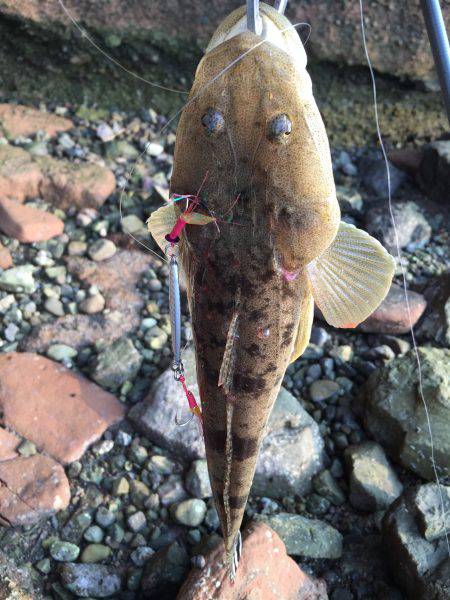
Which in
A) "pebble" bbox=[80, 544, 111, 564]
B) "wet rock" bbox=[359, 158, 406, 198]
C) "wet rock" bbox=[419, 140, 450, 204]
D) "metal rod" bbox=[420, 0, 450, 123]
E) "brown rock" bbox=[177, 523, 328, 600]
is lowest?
"pebble" bbox=[80, 544, 111, 564]

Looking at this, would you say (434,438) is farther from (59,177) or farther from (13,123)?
(13,123)

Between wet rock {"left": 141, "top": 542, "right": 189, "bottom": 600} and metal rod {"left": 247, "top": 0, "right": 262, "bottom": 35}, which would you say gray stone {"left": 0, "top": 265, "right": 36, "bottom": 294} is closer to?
wet rock {"left": 141, "top": 542, "right": 189, "bottom": 600}

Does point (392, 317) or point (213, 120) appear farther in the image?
point (392, 317)

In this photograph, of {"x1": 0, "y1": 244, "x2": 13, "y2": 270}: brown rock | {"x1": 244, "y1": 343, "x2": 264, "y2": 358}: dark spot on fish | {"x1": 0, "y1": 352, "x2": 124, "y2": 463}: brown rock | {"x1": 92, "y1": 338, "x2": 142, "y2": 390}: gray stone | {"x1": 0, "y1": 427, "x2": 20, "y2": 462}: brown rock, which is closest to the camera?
{"x1": 244, "y1": 343, "x2": 264, "y2": 358}: dark spot on fish

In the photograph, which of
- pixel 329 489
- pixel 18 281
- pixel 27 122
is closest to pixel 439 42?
pixel 329 489

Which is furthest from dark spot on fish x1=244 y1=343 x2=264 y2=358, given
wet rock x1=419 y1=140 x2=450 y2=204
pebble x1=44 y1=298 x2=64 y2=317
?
wet rock x1=419 y1=140 x2=450 y2=204

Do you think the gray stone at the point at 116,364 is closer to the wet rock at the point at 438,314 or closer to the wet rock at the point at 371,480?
the wet rock at the point at 371,480

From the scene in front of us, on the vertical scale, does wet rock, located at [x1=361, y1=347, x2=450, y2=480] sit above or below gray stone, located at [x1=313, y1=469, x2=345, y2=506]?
above

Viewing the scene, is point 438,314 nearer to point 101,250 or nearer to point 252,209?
point 101,250
